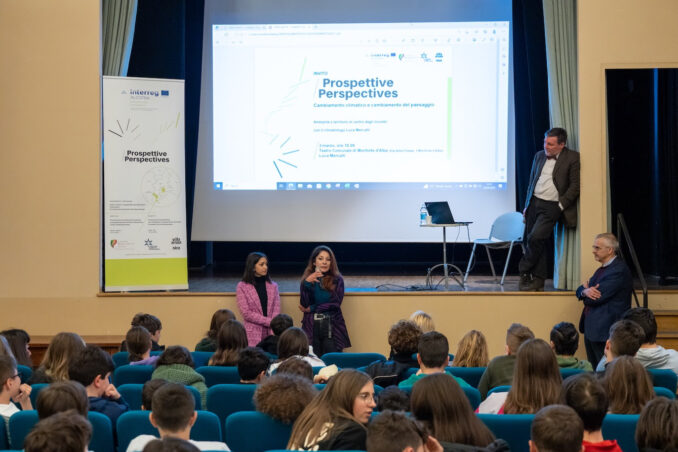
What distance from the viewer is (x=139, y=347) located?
15.9ft

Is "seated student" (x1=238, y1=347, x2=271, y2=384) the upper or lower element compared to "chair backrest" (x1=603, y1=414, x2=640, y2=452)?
upper

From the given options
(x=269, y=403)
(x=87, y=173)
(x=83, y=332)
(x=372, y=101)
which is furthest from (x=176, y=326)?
(x=269, y=403)

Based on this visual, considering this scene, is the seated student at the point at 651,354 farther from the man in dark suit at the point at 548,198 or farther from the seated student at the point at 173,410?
the man in dark suit at the point at 548,198

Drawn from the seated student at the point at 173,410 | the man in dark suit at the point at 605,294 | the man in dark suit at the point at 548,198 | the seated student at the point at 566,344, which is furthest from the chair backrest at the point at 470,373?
the man in dark suit at the point at 548,198

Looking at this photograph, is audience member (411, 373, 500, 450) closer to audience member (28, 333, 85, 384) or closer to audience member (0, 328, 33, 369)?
audience member (28, 333, 85, 384)

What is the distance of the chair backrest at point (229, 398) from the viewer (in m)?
3.89

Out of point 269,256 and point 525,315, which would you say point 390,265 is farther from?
point 525,315

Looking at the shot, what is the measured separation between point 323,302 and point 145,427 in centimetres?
366

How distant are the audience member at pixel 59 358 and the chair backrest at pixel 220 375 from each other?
Result: 0.67 metres

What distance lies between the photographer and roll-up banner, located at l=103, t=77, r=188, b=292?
748 cm

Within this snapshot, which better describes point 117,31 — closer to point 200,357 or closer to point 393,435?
point 200,357

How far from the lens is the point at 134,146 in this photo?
24.6 feet

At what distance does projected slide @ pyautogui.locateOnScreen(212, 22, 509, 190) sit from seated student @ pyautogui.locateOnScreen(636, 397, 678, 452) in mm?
6344

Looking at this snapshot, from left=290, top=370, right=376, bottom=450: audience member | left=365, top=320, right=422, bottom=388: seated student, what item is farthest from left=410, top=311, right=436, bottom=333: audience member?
left=290, top=370, right=376, bottom=450: audience member
